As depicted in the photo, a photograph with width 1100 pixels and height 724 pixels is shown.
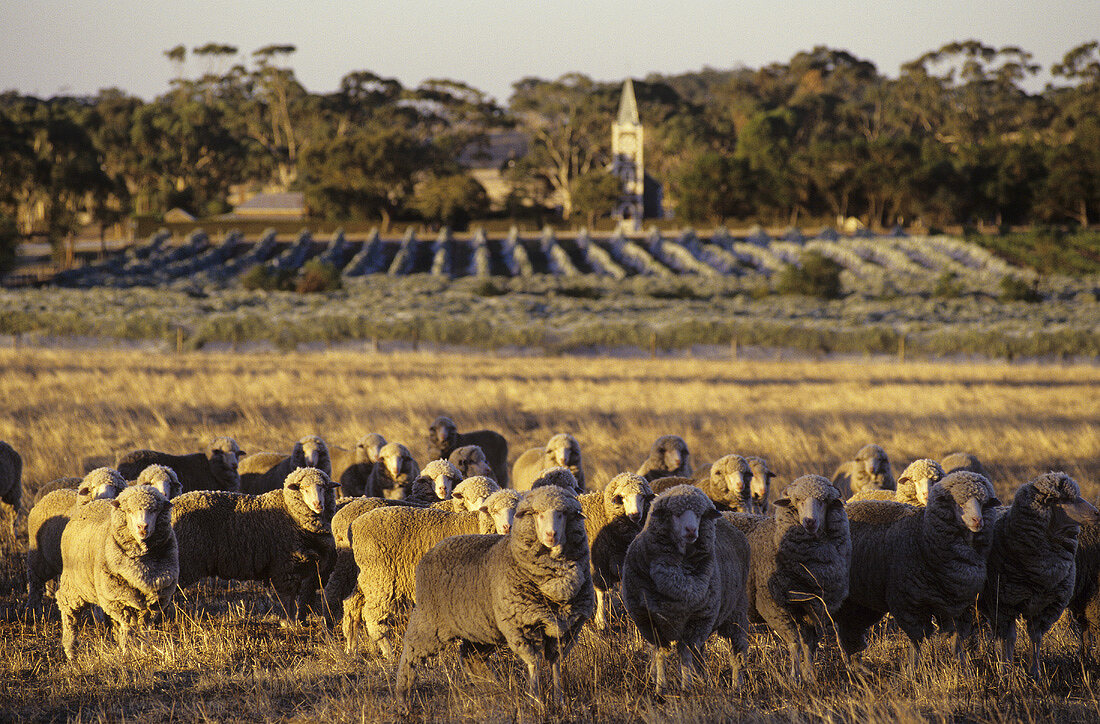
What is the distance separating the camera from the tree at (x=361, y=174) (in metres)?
86.1

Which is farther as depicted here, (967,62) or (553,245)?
(967,62)

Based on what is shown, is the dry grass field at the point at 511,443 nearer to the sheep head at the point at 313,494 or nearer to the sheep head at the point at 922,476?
the sheep head at the point at 313,494

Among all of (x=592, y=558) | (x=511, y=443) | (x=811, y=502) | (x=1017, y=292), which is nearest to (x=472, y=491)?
(x=592, y=558)

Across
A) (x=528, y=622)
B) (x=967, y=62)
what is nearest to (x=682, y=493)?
(x=528, y=622)

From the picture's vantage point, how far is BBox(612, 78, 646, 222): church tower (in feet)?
324

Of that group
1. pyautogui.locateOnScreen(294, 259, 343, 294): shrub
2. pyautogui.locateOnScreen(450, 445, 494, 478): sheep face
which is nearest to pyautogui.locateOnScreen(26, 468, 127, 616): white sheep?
pyautogui.locateOnScreen(450, 445, 494, 478): sheep face

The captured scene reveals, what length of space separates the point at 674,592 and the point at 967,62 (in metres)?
150

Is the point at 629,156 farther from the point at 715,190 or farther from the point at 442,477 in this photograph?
the point at 442,477

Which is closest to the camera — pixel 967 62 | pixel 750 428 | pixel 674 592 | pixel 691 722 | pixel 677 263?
pixel 691 722

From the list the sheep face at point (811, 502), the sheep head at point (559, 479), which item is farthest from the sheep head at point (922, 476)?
the sheep head at point (559, 479)

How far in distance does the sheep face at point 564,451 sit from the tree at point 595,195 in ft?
261

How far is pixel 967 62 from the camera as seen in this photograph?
13800 centimetres

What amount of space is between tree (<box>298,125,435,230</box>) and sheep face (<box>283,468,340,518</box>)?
260 feet

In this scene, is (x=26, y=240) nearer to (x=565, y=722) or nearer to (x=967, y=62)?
(x=565, y=722)
